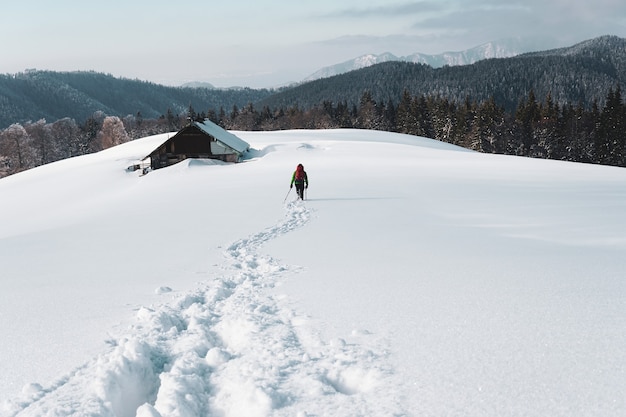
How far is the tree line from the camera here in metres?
60.2

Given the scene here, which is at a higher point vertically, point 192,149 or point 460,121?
point 460,121

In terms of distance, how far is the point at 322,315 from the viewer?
607 cm

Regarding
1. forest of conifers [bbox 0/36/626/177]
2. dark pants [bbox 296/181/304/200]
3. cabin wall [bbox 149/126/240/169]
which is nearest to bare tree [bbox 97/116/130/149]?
forest of conifers [bbox 0/36/626/177]

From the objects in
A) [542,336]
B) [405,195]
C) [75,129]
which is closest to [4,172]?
[75,129]

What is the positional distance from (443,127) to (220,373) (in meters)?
76.7

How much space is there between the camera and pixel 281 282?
310 inches

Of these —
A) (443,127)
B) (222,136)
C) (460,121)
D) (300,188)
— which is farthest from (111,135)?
(300,188)

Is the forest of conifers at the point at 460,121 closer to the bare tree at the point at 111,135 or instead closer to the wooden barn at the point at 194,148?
the bare tree at the point at 111,135

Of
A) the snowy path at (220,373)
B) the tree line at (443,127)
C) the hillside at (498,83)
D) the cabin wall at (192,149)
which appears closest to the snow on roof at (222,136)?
the cabin wall at (192,149)

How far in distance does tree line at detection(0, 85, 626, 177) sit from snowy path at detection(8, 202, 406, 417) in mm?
57350

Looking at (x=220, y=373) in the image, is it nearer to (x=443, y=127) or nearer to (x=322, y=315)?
(x=322, y=315)

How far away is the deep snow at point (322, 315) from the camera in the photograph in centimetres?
408

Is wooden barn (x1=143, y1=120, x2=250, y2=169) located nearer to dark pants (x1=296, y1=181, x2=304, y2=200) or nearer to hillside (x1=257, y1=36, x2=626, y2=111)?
dark pants (x1=296, y1=181, x2=304, y2=200)

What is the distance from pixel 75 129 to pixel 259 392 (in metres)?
113
